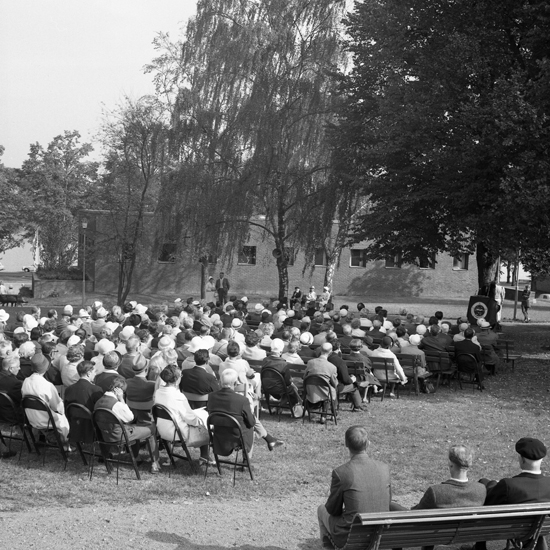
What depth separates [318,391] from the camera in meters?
11.1

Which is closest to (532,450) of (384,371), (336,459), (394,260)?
(336,459)

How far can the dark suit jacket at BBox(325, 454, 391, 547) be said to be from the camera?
219 inches

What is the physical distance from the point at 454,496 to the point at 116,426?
4.11 metres

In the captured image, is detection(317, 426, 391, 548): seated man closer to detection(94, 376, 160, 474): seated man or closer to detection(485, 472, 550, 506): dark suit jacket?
detection(485, 472, 550, 506): dark suit jacket

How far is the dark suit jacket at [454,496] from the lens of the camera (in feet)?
18.2

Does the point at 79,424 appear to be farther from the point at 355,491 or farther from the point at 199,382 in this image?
the point at 355,491

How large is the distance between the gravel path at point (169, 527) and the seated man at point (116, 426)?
3.56 feet

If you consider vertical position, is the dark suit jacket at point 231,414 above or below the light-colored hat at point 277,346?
below

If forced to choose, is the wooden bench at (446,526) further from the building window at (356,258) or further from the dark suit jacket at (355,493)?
the building window at (356,258)

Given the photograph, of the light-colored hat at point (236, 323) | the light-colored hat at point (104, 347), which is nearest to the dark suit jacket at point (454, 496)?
the light-colored hat at point (104, 347)

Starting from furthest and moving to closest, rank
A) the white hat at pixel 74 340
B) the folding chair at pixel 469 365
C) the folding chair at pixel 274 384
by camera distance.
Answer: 1. the folding chair at pixel 469 365
2. the white hat at pixel 74 340
3. the folding chair at pixel 274 384

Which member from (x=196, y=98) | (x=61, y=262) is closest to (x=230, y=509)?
(x=196, y=98)

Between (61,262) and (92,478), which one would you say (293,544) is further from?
(61,262)

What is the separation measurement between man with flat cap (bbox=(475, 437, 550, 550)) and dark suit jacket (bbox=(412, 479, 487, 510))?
0.14 metres
